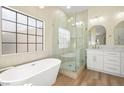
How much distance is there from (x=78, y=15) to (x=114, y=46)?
1763mm

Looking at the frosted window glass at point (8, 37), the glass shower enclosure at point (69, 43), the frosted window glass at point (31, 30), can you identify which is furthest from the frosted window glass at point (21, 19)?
the glass shower enclosure at point (69, 43)

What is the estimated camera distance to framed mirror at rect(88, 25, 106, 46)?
4.16 metres

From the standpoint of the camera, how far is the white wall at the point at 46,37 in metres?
2.27

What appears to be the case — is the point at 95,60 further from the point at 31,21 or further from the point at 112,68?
the point at 31,21

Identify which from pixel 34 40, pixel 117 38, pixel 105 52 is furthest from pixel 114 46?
pixel 34 40

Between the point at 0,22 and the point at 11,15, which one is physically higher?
the point at 11,15

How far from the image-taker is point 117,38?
12.7ft

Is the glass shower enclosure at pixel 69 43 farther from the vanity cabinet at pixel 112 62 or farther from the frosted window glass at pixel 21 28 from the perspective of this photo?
the frosted window glass at pixel 21 28

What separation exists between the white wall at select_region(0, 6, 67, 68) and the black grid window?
0.13 metres

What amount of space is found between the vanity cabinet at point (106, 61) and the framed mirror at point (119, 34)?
71 cm

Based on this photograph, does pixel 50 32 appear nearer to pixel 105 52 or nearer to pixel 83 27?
pixel 83 27

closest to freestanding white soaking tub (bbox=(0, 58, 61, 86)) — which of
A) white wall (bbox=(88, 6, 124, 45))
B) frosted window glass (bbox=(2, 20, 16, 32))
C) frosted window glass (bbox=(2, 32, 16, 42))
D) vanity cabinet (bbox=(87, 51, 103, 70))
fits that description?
frosted window glass (bbox=(2, 32, 16, 42))

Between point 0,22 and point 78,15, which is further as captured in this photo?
point 78,15
